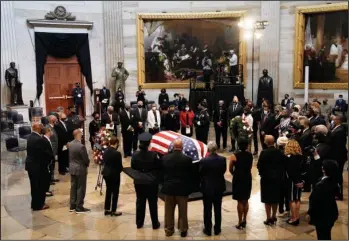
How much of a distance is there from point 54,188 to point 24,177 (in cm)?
126

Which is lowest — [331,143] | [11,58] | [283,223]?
[283,223]

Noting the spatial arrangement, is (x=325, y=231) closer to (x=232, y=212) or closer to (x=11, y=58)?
(x=232, y=212)

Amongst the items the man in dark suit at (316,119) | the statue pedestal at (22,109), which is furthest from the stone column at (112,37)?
the man in dark suit at (316,119)

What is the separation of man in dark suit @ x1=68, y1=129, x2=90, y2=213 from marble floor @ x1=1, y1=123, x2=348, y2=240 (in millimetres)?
201

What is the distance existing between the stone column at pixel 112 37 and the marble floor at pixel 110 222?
414 inches

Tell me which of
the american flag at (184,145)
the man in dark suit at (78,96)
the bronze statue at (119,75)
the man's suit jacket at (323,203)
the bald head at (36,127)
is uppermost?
the bronze statue at (119,75)

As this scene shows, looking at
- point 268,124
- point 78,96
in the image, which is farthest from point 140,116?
point 78,96

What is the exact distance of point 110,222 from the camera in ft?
22.0

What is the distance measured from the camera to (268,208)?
259 inches

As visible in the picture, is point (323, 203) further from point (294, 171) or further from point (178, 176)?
point (178, 176)

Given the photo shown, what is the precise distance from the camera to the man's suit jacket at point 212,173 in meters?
6.00

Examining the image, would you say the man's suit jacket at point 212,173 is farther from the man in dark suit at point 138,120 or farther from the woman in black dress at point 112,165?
the man in dark suit at point 138,120

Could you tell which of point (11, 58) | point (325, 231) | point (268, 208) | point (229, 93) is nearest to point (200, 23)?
point (229, 93)

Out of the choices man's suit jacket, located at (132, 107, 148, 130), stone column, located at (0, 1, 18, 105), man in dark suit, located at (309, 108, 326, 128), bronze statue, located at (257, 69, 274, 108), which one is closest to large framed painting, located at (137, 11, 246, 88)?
bronze statue, located at (257, 69, 274, 108)
